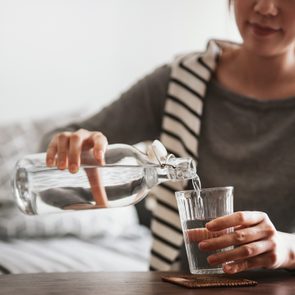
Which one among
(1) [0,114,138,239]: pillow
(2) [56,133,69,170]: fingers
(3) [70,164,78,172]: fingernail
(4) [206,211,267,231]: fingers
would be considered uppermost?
(2) [56,133,69,170]: fingers

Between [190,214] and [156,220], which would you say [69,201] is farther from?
[156,220]

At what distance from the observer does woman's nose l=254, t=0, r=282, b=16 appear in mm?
1377

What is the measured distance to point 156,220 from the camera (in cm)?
160

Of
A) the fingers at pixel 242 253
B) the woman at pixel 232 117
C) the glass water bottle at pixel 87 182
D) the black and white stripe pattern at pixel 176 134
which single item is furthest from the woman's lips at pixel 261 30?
the fingers at pixel 242 253

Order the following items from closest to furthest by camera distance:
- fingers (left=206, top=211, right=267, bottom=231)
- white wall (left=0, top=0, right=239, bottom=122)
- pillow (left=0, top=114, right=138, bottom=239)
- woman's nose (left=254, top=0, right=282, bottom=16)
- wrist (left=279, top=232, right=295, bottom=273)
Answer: fingers (left=206, top=211, right=267, bottom=231)
wrist (left=279, top=232, right=295, bottom=273)
woman's nose (left=254, top=0, right=282, bottom=16)
pillow (left=0, top=114, right=138, bottom=239)
white wall (left=0, top=0, right=239, bottom=122)

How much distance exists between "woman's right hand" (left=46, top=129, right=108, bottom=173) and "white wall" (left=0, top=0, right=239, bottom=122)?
1.87 m

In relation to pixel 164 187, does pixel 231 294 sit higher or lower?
higher

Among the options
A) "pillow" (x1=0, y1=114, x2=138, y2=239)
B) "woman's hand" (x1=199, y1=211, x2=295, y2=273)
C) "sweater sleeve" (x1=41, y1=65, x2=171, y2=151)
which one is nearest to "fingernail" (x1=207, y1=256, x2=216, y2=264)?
"woman's hand" (x1=199, y1=211, x2=295, y2=273)

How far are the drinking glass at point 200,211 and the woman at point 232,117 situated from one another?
0.52 m

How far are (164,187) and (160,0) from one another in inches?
72.6

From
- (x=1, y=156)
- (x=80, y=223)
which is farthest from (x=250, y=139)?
(x=1, y=156)

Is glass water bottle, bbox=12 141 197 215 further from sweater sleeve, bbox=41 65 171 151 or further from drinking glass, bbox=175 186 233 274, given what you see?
sweater sleeve, bbox=41 65 171 151

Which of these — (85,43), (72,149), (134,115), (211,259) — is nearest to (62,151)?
(72,149)

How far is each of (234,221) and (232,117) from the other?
67 centimetres
